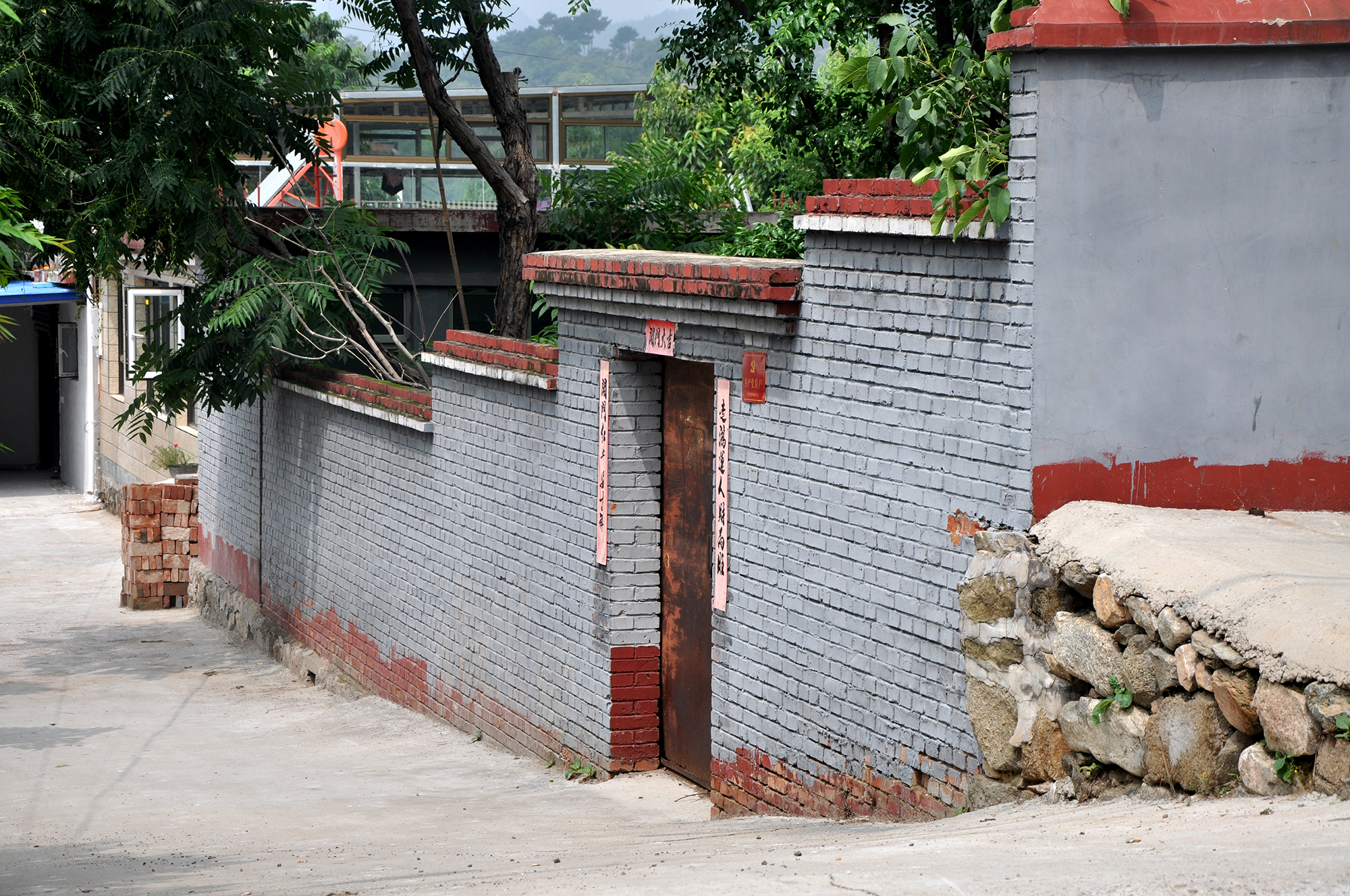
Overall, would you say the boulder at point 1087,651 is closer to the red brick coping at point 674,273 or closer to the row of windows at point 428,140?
the red brick coping at point 674,273

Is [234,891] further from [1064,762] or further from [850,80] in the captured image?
[850,80]

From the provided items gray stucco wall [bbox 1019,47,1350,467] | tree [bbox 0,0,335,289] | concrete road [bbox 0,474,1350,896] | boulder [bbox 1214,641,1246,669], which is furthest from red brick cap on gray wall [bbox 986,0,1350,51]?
tree [bbox 0,0,335,289]

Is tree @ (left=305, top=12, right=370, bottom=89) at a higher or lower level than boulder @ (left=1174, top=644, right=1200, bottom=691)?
higher

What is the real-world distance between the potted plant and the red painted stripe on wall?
48.9ft

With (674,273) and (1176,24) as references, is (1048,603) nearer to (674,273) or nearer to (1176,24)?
(1176,24)

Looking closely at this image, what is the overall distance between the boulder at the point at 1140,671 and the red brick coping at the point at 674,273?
2440mm

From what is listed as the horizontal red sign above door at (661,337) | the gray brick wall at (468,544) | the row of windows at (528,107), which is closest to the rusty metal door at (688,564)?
the horizontal red sign above door at (661,337)

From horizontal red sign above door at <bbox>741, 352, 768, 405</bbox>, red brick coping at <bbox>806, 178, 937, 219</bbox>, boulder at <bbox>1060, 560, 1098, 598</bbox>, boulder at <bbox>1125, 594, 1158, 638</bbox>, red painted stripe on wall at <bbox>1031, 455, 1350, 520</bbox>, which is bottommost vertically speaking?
boulder at <bbox>1125, 594, 1158, 638</bbox>

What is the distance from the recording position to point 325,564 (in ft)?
41.6

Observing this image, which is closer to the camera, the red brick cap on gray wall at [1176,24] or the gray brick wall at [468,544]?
the red brick cap on gray wall at [1176,24]

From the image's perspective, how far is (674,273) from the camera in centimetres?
743

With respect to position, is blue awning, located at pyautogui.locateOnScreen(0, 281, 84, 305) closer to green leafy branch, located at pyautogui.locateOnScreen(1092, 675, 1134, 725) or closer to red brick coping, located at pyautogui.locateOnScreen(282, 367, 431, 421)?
red brick coping, located at pyautogui.locateOnScreen(282, 367, 431, 421)

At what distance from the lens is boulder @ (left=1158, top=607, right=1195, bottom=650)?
473 centimetres

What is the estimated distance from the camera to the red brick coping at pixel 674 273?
6.73 meters
